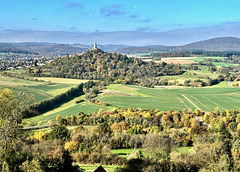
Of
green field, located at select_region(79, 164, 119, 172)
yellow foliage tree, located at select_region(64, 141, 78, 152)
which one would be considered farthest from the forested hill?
green field, located at select_region(79, 164, 119, 172)

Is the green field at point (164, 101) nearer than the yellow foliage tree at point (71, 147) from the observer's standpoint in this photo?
No

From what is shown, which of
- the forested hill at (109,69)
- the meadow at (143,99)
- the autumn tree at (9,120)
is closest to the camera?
the autumn tree at (9,120)

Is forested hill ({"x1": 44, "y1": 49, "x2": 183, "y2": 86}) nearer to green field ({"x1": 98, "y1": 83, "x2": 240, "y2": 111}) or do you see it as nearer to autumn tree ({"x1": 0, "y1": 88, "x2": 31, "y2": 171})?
green field ({"x1": 98, "y1": 83, "x2": 240, "y2": 111})

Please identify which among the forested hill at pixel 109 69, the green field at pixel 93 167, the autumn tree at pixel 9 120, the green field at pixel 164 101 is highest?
the forested hill at pixel 109 69

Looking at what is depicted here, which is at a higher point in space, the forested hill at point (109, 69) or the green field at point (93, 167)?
the forested hill at point (109, 69)

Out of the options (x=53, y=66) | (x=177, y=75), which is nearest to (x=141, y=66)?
(x=177, y=75)

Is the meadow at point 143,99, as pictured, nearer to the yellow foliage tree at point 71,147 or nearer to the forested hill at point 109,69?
the forested hill at point 109,69

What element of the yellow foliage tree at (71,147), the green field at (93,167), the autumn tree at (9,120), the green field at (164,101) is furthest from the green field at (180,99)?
the autumn tree at (9,120)

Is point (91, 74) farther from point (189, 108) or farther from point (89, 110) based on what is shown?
point (189, 108)

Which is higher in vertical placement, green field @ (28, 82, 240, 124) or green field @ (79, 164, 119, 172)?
green field @ (28, 82, 240, 124)
